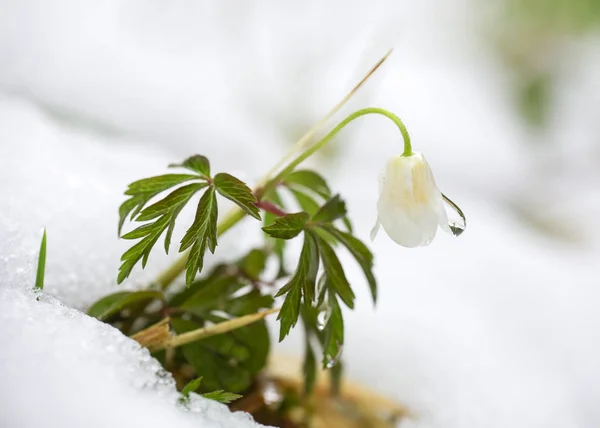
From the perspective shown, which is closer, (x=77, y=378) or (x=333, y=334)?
(x=77, y=378)

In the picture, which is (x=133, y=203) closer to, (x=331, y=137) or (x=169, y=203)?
(x=169, y=203)

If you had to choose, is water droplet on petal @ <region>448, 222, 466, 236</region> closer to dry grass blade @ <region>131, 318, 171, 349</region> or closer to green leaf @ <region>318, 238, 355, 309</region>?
green leaf @ <region>318, 238, 355, 309</region>

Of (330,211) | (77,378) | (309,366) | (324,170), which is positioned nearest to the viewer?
(77,378)

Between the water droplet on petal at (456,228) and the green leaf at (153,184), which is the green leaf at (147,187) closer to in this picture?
the green leaf at (153,184)

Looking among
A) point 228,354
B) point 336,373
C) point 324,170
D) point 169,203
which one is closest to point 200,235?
point 169,203

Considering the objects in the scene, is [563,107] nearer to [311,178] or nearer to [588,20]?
[588,20]

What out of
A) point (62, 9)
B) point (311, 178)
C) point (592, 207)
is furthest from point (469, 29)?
Result: point (311, 178)
